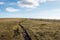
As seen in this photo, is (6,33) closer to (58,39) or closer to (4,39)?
(4,39)

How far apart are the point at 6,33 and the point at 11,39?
24.4ft

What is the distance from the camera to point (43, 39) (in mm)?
56500

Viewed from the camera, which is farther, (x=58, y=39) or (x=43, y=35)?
(x=43, y=35)

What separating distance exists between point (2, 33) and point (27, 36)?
1037 centimetres

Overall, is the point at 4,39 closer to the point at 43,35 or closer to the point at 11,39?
the point at 11,39

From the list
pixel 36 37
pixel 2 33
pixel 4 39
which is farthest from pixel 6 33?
pixel 36 37

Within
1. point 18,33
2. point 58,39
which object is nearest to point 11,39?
point 18,33

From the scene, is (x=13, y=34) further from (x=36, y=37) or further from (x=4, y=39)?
(x=36, y=37)

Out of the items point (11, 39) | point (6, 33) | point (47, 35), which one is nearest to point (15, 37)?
point (11, 39)

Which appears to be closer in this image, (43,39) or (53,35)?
(43,39)

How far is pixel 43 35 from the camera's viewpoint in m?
61.1

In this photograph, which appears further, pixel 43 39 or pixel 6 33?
pixel 6 33

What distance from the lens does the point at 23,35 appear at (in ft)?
201

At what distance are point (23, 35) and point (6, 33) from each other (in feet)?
22.8
